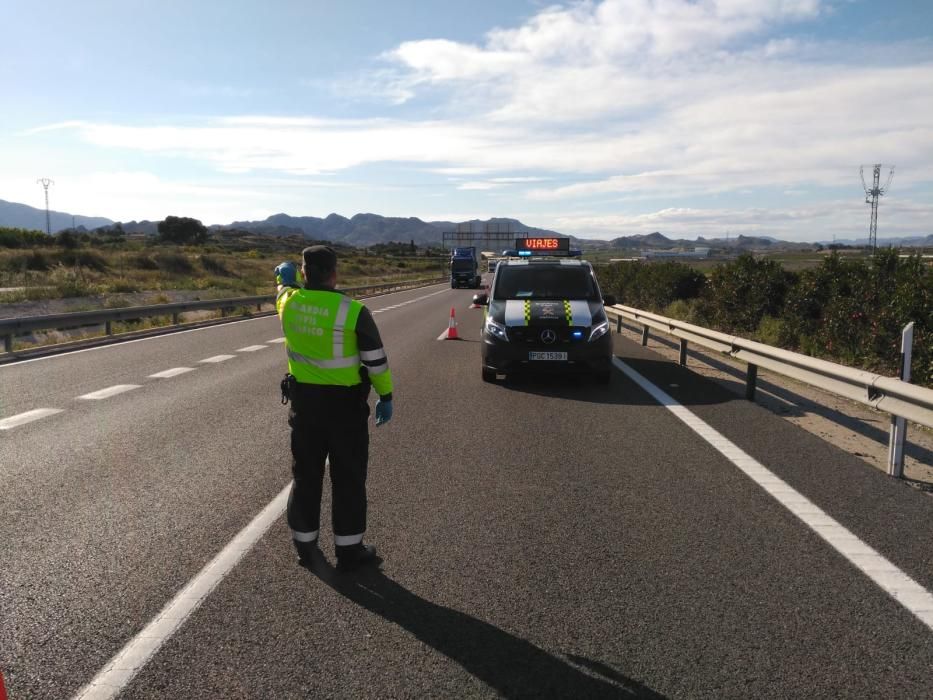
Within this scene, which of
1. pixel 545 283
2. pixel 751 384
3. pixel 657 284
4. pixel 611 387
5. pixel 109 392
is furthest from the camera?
pixel 657 284

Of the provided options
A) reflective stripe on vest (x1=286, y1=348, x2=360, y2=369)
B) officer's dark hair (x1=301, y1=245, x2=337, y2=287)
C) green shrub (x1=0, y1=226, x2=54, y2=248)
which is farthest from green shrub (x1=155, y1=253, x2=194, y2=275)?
reflective stripe on vest (x1=286, y1=348, x2=360, y2=369)

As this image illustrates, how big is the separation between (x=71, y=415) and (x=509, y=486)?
19.3 feet

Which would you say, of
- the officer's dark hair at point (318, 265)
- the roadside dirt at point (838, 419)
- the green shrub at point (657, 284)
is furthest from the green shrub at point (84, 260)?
the officer's dark hair at point (318, 265)

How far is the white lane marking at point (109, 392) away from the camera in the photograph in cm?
1072

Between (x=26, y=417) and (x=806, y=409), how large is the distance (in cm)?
920

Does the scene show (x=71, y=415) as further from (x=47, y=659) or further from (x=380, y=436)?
(x=47, y=659)

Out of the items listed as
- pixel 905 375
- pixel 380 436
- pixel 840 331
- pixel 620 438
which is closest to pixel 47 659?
pixel 380 436

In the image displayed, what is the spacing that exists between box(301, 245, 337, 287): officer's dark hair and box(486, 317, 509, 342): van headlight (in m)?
6.94

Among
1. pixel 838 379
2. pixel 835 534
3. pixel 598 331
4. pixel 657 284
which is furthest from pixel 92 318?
pixel 657 284

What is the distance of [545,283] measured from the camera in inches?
517

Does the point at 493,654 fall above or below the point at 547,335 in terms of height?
below

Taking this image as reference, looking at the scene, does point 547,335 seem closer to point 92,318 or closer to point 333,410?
point 333,410

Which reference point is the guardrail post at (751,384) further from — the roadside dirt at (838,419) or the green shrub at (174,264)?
the green shrub at (174,264)

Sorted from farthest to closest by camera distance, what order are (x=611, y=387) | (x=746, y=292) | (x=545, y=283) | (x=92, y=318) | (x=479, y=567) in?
(x=746, y=292), (x=92, y=318), (x=545, y=283), (x=611, y=387), (x=479, y=567)
